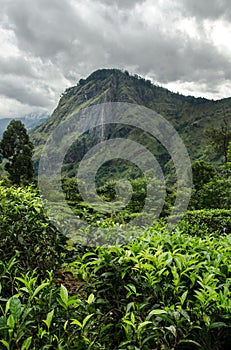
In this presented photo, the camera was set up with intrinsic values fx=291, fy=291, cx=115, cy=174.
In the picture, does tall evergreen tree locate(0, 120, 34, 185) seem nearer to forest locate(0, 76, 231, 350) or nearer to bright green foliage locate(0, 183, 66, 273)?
bright green foliage locate(0, 183, 66, 273)

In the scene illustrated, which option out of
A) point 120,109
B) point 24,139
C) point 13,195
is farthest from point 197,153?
point 13,195

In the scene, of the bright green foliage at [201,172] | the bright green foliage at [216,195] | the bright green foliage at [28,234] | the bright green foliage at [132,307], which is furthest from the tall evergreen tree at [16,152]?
the bright green foliage at [132,307]

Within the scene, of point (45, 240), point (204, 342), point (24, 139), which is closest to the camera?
point (204, 342)

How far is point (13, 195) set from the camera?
301cm

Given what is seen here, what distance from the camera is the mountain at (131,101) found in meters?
107

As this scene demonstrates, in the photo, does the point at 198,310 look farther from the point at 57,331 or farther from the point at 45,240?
the point at 45,240

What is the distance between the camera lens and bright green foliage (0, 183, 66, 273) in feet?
8.30

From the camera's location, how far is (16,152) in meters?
23.8

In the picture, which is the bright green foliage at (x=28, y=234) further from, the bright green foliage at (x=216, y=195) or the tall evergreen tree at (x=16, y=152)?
the tall evergreen tree at (x=16, y=152)

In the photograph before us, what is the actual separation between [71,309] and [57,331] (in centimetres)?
13

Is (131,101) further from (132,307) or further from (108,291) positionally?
(132,307)

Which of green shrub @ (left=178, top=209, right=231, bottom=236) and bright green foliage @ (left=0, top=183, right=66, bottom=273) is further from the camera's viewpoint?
green shrub @ (left=178, top=209, right=231, bottom=236)

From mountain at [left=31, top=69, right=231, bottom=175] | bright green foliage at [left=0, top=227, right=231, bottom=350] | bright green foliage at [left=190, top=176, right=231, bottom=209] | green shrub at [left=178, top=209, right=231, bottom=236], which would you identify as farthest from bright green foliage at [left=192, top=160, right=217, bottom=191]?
mountain at [left=31, top=69, right=231, bottom=175]

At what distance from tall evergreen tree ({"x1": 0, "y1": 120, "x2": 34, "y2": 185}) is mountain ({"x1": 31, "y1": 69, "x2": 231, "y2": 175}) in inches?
2889
